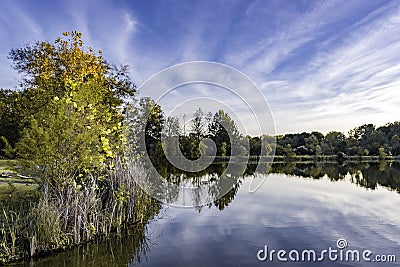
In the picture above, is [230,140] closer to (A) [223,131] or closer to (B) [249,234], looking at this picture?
(A) [223,131]

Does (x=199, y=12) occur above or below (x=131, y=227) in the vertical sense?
above

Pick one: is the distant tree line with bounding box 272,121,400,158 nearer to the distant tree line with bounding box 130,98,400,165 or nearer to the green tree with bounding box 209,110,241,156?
the distant tree line with bounding box 130,98,400,165

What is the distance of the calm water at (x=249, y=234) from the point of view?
16.4ft

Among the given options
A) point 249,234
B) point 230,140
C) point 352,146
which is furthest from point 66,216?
point 352,146

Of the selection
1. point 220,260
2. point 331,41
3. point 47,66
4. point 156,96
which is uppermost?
point 331,41

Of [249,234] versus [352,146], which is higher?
[352,146]

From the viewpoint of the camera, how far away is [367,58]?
44.3ft

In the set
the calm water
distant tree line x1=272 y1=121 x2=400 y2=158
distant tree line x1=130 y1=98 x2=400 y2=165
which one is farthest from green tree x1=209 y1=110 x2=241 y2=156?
the calm water

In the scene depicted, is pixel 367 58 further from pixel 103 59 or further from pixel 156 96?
pixel 103 59

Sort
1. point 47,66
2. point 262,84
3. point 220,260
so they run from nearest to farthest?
1. point 220,260
2. point 47,66
3. point 262,84

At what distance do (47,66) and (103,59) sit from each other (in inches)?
90.3

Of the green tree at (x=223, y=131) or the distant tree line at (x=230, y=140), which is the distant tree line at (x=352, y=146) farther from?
the green tree at (x=223, y=131)

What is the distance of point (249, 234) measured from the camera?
21.1ft

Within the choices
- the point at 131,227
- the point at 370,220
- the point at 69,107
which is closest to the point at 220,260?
the point at 131,227
